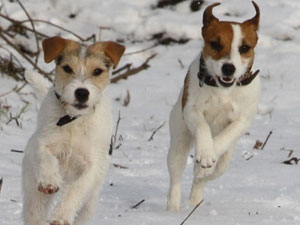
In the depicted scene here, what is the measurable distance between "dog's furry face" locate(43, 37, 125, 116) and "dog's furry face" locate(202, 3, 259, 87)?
1097 mm

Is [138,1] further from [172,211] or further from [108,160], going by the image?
[108,160]

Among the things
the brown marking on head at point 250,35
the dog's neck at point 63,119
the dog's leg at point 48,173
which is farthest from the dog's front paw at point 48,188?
the brown marking on head at point 250,35

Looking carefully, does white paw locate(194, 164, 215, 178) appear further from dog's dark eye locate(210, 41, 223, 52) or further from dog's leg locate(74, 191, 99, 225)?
dog's leg locate(74, 191, 99, 225)

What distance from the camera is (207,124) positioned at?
6668 millimetres

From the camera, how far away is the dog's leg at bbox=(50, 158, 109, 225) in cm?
516

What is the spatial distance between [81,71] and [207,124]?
58.7 inches

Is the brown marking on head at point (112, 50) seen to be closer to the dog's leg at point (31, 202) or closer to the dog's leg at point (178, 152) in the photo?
the dog's leg at point (31, 202)

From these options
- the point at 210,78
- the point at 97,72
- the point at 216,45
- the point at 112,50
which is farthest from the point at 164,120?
the point at 97,72

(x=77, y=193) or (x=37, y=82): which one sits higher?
(x=37, y=82)

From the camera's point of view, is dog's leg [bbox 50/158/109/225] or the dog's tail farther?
the dog's tail

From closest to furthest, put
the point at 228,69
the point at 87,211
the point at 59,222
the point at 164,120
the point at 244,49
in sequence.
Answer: the point at 59,222 → the point at 87,211 → the point at 228,69 → the point at 244,49 → the point at 164,120

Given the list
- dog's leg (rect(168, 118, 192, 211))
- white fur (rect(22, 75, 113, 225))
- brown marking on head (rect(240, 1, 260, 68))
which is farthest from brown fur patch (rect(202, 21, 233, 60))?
white fur (rect(22, 75, 113, 225))

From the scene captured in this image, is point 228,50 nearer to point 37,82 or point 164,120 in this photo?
point 37,82

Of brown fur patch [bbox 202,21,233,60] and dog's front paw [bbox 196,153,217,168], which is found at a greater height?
brown fur patch [bbox 202,21,233,60]
